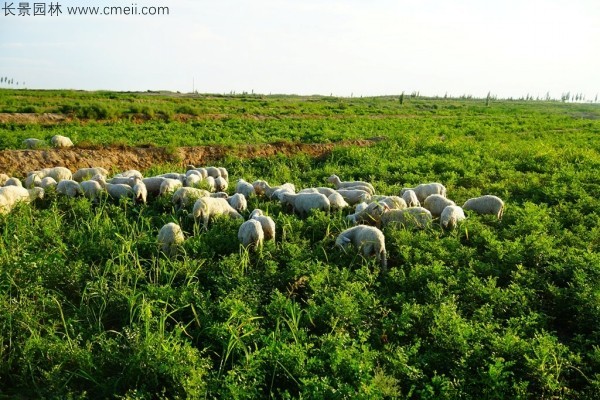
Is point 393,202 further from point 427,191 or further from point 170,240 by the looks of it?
point 170,240

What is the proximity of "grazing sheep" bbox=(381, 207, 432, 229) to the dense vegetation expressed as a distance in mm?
283

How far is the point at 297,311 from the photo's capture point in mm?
4801

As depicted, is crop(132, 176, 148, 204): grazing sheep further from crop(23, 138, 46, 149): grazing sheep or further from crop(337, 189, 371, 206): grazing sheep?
crop(23, 138, 46, 149): grazing sheep

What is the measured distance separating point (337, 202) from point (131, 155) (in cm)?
751

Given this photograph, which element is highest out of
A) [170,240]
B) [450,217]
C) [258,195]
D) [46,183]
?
[450,217]

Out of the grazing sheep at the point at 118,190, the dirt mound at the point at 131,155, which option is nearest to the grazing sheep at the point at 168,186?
the grazing sheep at the point at 118,190

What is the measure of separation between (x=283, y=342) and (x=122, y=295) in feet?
6.53

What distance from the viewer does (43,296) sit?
4.87 meters

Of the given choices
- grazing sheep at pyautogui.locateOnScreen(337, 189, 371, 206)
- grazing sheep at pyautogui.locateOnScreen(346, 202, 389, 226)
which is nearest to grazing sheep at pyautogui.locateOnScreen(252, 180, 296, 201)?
grazing sheep at pyautogui.locateOnScreen(337, 189, 371, 206)

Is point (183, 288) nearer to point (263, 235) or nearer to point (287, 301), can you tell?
point (287, 301)

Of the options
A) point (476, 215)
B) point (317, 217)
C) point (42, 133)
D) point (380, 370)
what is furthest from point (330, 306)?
point (42, 133)

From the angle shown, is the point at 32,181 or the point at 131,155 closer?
the point at 32,181

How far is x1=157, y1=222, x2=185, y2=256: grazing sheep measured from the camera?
20.8ft

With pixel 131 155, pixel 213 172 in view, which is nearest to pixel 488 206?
pixel 213 172
